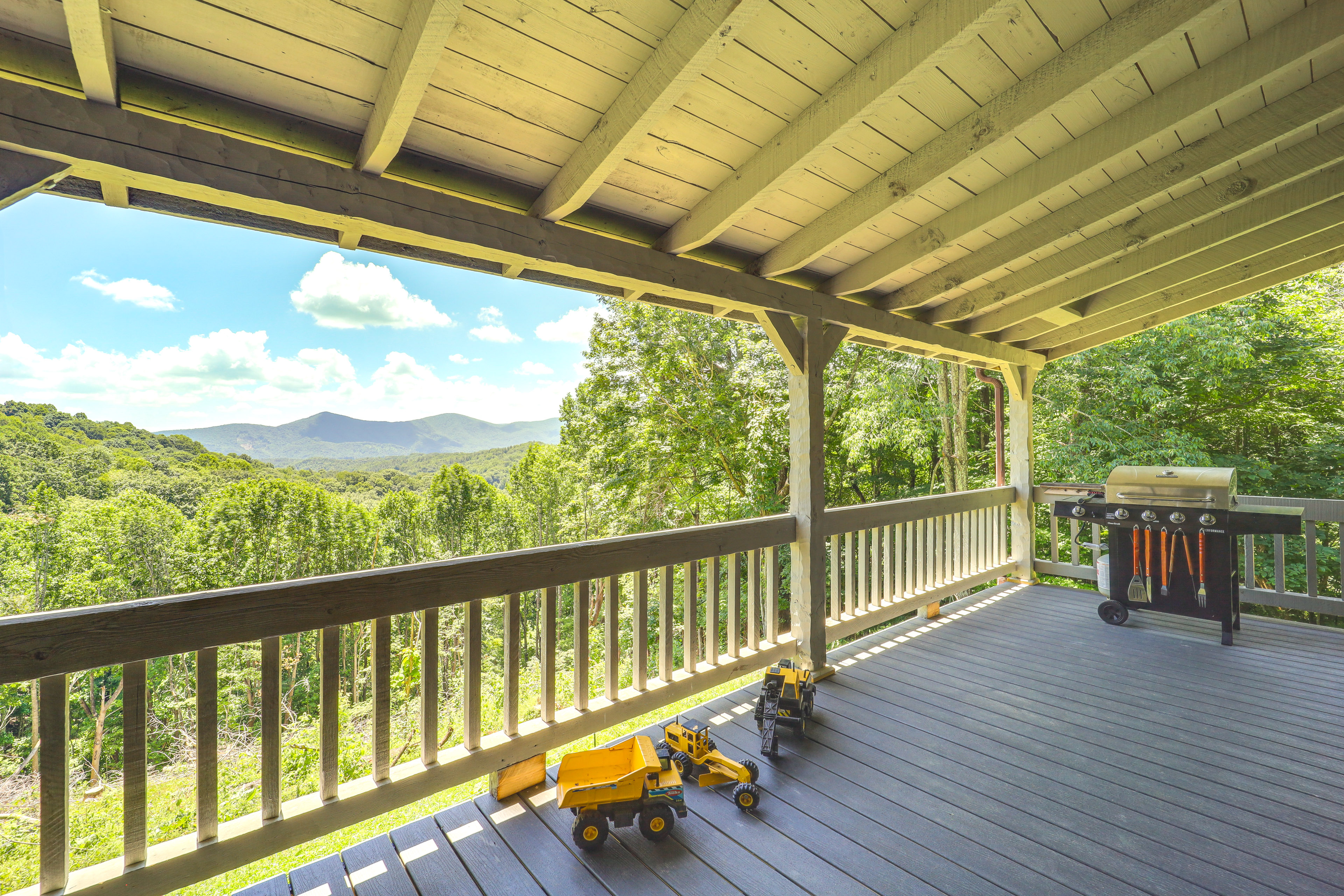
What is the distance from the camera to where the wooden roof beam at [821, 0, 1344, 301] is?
5.70 ft

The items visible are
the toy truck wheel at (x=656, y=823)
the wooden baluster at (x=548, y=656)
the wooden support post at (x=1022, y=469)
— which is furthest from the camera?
the wooden support post at (x=1022, y=469)

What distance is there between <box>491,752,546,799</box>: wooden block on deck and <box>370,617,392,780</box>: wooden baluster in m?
0.37

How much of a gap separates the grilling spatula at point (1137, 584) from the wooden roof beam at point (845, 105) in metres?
3.41

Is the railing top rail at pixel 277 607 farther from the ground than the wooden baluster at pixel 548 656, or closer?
farther from the ground

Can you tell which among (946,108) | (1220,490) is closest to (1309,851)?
(1220,490)

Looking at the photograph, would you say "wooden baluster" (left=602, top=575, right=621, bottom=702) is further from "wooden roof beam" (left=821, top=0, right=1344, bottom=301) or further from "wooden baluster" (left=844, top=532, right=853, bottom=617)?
"wooden roof beam" (left=821, top=0, right=1344, bottom=301)

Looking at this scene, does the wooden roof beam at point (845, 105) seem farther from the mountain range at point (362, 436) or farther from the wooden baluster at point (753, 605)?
the mountain range at point (362, 436)

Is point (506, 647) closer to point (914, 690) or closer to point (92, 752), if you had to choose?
point (914, 690)

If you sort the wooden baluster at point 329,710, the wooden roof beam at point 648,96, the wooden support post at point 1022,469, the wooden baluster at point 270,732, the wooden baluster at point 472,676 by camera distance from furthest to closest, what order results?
the wooden support post at point 1022,469
the wooden baluster at point 472,676
the wooden baluster at point 329,710
the wooden baluster at point 270,732
the wooden roof beam at point 648,96

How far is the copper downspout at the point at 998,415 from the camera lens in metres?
5.48

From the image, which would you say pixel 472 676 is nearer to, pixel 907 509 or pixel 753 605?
pixel 753 605

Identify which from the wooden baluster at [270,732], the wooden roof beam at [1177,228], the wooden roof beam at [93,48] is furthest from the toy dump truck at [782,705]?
the wooden roof beam at [93,48]

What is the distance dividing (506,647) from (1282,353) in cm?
1120

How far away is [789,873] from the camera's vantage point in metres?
1.66
